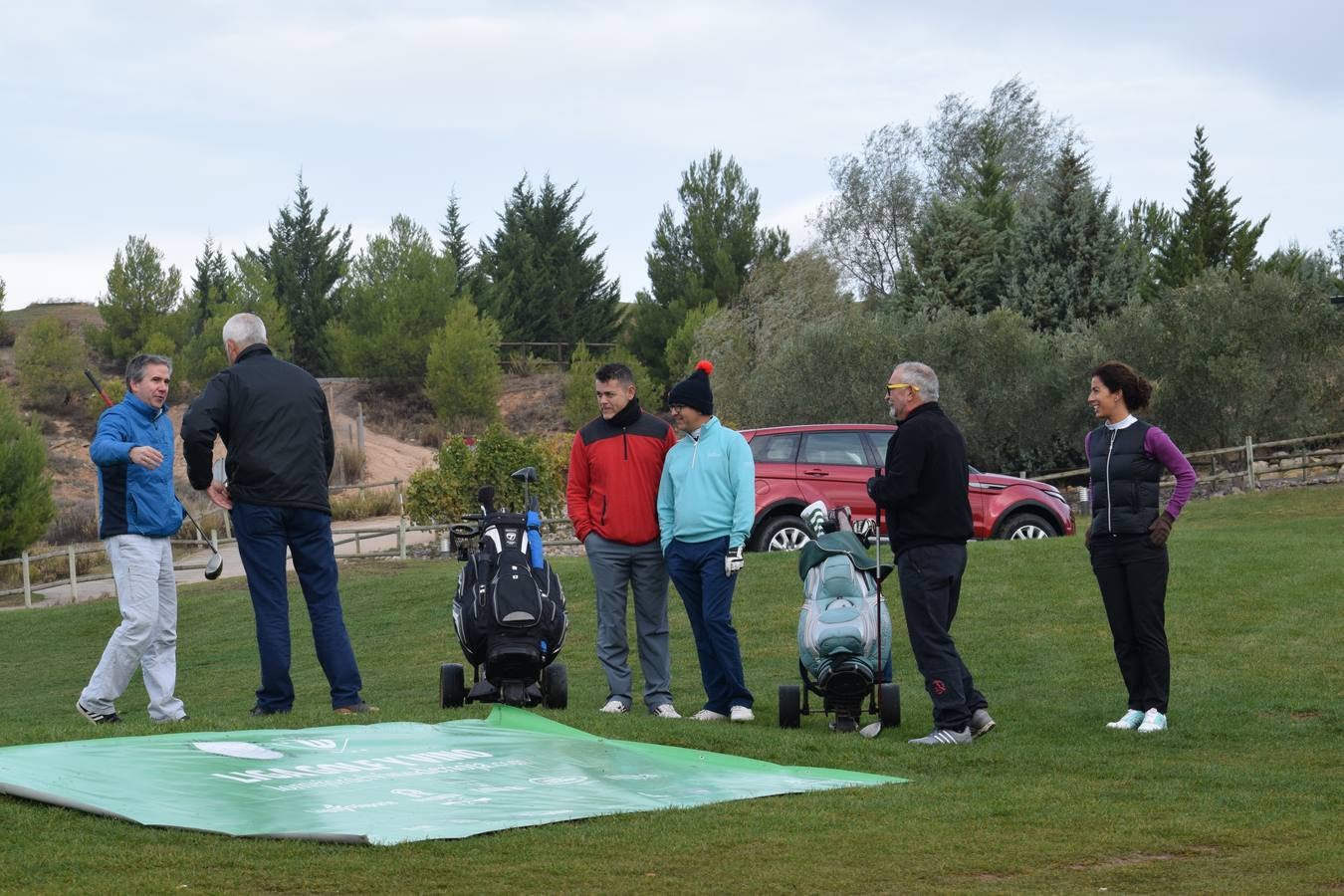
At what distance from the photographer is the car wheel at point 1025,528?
1792 centimetres

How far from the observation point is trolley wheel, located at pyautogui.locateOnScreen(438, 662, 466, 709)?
8.43 meters

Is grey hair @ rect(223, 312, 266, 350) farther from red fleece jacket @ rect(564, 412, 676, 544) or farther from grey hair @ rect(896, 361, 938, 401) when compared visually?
grey hair @ rect(896, 361, 938, 401)

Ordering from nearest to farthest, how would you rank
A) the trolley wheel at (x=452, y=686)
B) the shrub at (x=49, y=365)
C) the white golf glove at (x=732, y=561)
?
the white golf glove at (x=732, y=561) → the trolley wheel at (x=452, y=686) → the shrub at (x=49, y=365)

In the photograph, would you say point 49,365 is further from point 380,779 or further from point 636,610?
point 380,779

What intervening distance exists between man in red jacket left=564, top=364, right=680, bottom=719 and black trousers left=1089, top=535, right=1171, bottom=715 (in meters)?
2.36

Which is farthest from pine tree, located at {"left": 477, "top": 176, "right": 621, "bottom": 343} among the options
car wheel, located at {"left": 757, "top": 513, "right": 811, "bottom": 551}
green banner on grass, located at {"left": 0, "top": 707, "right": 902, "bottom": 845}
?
green banner on grass, located at {"left": 0, "top": 707, "right": 902, "bottom": 845}

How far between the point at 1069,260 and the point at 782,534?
23.8m

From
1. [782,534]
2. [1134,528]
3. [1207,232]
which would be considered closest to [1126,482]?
[1134,528]

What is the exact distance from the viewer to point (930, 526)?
7613mm

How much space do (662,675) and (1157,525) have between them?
276 cm

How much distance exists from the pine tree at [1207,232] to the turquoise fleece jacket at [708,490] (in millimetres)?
40851

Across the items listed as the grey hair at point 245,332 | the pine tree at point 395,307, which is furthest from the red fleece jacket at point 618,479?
the pine tree at point 395,307

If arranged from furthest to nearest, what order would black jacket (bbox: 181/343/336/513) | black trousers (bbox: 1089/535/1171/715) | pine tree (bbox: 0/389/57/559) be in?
pine tree (bbox: 0/389/57/559) → black trousers (bbox: 1089/535/1171/715) → black jacket (bbox: 181/343/336/513)

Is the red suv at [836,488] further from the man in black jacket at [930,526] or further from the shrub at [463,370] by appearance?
the shrub at [463,370]
